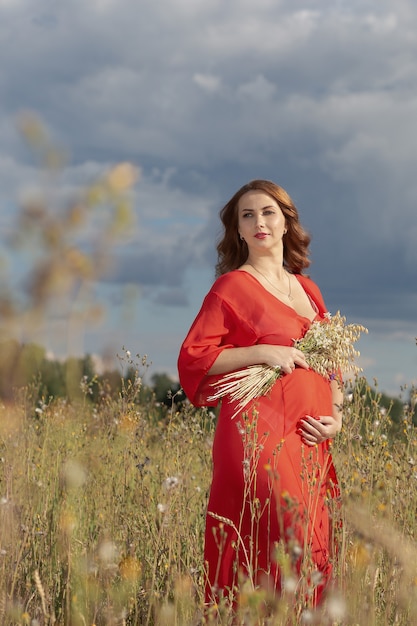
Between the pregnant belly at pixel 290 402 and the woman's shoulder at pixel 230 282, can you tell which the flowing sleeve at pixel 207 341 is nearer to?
the woman's shoulder at pixel 230 282

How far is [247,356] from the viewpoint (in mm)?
3201

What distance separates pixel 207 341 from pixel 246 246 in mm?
671

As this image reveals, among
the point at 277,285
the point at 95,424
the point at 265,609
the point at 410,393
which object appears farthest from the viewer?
the point at 95,424

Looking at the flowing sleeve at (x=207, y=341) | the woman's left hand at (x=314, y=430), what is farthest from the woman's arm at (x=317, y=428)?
the flowing sleeve at (x=207, y=341)

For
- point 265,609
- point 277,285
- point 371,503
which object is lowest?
point 265,609

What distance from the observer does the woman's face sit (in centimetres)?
348

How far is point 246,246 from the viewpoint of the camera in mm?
3762

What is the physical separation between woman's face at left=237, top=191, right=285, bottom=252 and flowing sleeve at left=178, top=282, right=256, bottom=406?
34cm

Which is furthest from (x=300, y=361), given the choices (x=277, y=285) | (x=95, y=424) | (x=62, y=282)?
(x=95, y=424)

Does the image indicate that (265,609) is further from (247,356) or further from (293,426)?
(247,356)

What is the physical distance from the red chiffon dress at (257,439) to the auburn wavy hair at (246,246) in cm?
36

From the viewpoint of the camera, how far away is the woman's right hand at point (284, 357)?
3.16 meters

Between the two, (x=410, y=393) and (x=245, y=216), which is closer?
(x=245, y=216)

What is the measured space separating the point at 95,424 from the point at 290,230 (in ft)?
11.3
